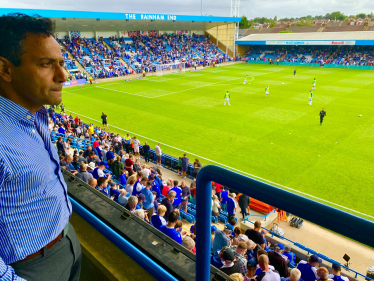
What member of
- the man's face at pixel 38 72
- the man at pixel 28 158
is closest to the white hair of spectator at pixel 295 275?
the man at pixel 28 158

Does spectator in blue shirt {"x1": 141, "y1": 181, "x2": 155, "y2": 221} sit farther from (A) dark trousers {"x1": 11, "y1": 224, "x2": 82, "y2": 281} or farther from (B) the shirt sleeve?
(B) the shirt sleeve

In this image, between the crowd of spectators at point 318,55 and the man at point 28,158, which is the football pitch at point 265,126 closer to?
the man at point 28,158

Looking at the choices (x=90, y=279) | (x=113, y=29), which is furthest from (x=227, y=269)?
(x=113, y=29)

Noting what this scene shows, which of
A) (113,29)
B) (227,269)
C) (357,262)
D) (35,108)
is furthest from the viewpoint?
(113,29)

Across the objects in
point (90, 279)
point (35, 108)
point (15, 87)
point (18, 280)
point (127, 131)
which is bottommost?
point (127, 131)

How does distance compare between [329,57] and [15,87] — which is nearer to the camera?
[15,87]

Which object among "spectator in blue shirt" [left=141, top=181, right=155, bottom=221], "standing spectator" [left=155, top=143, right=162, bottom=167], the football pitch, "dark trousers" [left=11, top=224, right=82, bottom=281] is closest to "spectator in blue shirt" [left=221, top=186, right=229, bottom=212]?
"spectator in blue shirt" [left=141, top=181, right=155, bottom=221]

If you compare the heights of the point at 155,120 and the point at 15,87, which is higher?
the point at 15,87

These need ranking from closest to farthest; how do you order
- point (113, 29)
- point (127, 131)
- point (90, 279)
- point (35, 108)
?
point (35, 108), point (90, 279), point (127, 131), point (113, 29)

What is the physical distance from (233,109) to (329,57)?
4029cm

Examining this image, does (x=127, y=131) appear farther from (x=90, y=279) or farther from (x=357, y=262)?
(x=90, y=279)

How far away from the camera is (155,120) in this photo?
20.7 metres

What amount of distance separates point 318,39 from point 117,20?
120ft

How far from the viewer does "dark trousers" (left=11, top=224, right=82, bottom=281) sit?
158 cm
